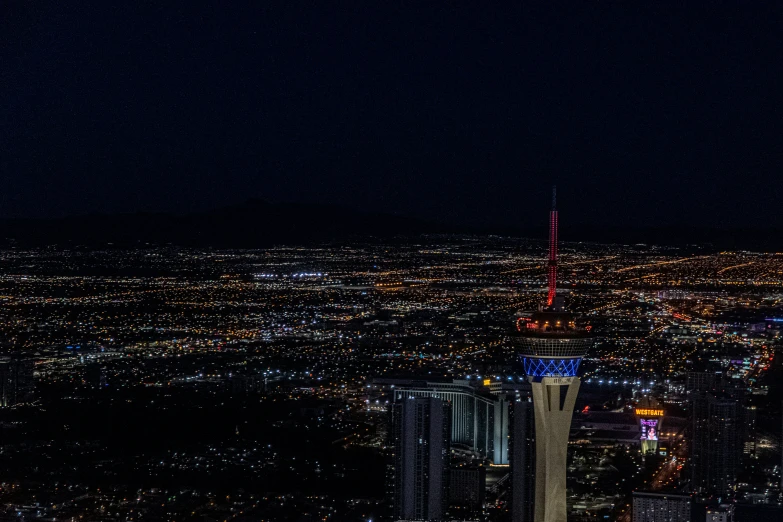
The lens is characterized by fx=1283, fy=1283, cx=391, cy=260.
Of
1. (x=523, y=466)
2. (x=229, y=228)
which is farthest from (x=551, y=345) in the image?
(x=229, y=228)

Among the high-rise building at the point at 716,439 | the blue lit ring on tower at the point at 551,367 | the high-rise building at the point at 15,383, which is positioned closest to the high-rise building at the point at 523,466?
the high-rise building at the point at 716,439

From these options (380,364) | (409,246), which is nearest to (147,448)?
(380,364)

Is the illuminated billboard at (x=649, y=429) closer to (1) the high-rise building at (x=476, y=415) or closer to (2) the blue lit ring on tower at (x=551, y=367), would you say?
(1) the high-rise building at (x=476, y=415)

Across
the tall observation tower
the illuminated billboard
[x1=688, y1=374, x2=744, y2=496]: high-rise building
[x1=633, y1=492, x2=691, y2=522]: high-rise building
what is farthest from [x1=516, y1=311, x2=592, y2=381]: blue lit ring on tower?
the illuminated billboard

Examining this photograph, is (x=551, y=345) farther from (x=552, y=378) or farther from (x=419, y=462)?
(x=419, y=462)

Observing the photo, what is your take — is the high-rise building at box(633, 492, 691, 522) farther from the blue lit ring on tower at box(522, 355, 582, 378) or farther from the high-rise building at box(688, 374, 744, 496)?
the blue lit ring on tower at box(522, 355, 582, 378)
